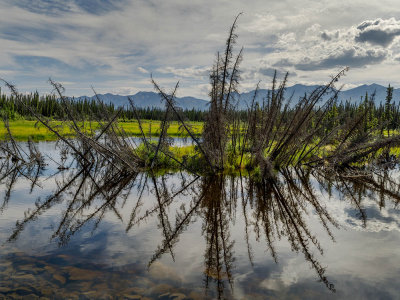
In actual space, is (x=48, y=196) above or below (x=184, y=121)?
below

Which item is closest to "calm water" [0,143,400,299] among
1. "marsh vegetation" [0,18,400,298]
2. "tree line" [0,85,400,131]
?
"marsh vegetation" [0,18,400,298]

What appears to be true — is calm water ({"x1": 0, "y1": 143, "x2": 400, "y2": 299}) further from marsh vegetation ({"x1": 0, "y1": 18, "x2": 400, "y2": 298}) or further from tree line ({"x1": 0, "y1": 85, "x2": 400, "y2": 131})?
tree line ({"x1": 0, "y1": 85, "x2": 400, "y2": 131})

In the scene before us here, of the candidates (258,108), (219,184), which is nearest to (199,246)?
(219,184)

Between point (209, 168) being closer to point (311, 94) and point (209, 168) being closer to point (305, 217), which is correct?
point (311, 94)

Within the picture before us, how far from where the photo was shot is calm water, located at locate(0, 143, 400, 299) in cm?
552

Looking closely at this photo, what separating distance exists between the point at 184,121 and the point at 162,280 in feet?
37.2

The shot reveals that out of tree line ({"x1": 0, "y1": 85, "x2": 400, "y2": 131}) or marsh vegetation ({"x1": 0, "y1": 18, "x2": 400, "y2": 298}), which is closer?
marsh vegetation ({"x1": 0, "y1": 18, "x2": 400, "y2": 298})

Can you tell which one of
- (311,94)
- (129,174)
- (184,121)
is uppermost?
(311,94)

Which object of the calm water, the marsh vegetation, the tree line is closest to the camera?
the calm water

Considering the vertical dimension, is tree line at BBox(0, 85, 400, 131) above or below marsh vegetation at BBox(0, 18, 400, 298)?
above

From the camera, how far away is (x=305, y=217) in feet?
33.4

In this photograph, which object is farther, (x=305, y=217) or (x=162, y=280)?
(x=305, y=217)

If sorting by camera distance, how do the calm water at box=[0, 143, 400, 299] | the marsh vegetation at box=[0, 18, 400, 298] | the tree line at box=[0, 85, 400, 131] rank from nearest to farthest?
the calm water at box=[0, 143, 400, 299], the marsh vegetation at box=[0, 18, 400, 298], the tree line at box=[0, 85, 400, 131]

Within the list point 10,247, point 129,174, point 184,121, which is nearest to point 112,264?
point 10,247
